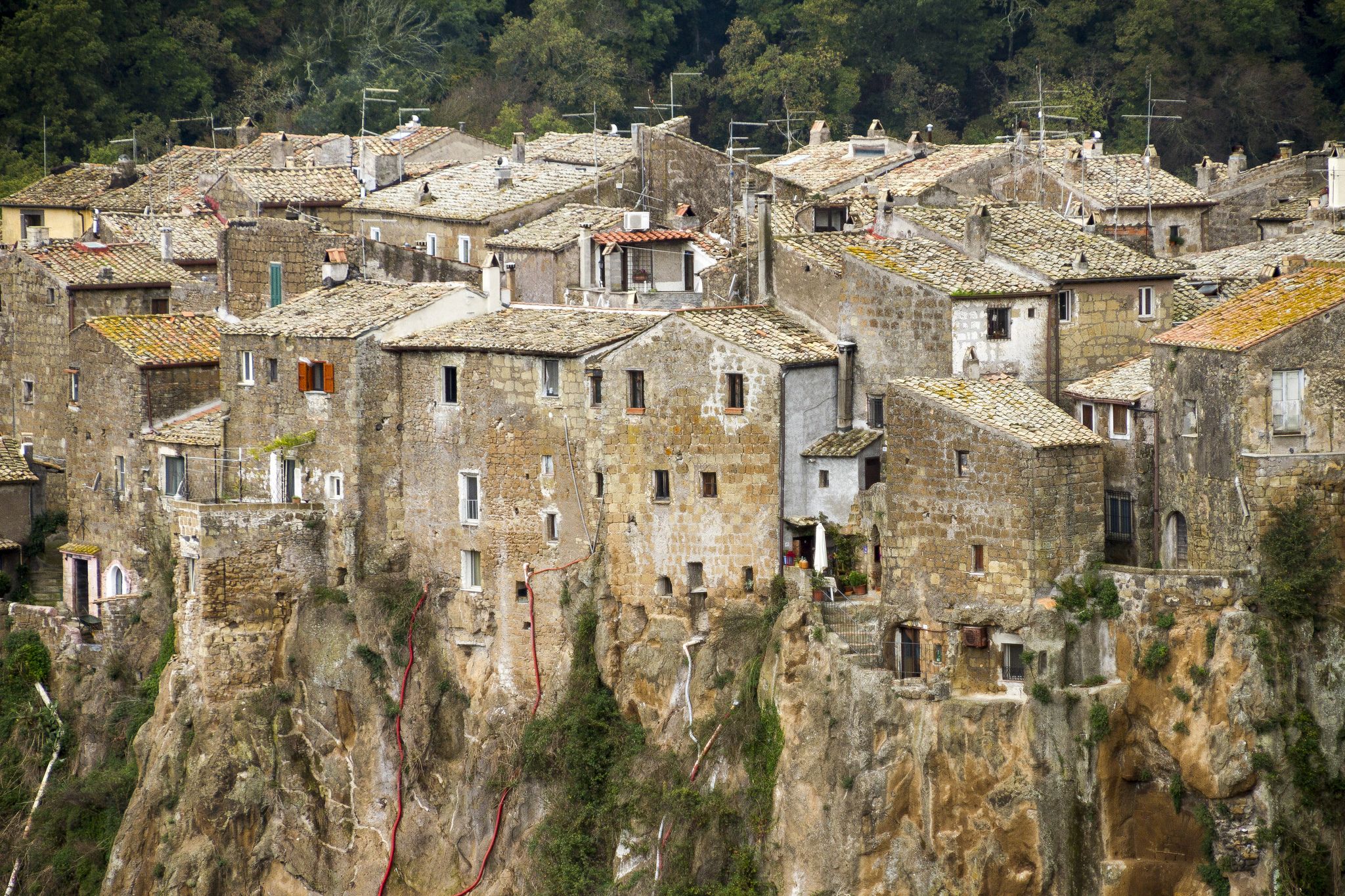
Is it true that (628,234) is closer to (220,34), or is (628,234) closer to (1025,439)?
(1025,439)

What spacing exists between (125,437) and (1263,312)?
27.2m

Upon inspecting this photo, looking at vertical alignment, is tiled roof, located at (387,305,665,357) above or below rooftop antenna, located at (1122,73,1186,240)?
below

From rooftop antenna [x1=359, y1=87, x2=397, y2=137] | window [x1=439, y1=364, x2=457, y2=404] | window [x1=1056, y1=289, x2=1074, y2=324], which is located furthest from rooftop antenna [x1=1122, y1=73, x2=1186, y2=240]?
rooftop antenna [x1=359, y1=87, x2=397, y2=137]

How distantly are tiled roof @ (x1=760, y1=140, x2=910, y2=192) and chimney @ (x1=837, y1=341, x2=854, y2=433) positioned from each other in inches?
665

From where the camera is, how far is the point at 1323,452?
1918 inches

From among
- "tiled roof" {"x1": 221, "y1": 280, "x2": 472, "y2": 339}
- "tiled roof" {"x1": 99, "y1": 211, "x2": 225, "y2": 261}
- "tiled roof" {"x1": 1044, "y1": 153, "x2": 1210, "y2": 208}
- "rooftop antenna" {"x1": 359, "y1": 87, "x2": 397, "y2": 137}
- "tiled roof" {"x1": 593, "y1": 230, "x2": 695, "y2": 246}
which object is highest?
"rooftop antenna" {"x1": 359, "y1": 87, "x2": 397, "y2": 137}

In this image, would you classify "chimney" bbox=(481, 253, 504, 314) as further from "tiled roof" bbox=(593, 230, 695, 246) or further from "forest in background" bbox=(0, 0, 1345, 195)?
"forest in background" bbox=(0, 0, 1345, 195)

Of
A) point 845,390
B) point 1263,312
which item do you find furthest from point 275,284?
point 1263,312

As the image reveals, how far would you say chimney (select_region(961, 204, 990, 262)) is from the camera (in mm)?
54375

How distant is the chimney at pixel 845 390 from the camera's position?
53562mm

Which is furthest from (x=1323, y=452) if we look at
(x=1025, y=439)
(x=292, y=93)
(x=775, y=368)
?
(x=292, y=93)

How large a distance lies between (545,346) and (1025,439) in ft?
37.1

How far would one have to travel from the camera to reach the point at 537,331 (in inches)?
2248

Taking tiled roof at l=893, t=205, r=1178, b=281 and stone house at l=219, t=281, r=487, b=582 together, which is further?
stone house at l=219, t=281, r=487, b=582
